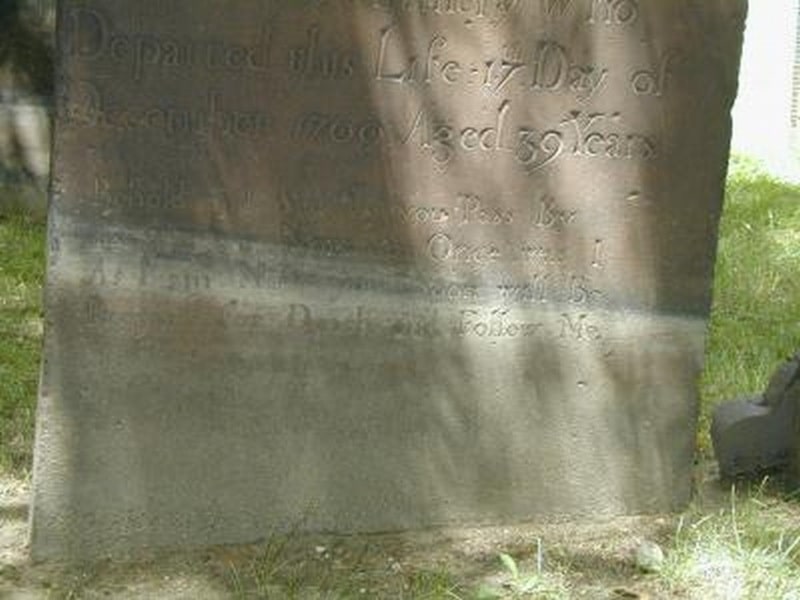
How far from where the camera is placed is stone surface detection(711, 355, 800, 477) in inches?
167

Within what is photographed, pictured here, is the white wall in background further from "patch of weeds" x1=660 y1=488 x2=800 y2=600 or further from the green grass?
"patch of weeds" x1=660 y1=488 x2=800 y2=600

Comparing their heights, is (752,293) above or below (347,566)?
above

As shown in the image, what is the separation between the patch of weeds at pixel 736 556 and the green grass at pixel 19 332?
195cm

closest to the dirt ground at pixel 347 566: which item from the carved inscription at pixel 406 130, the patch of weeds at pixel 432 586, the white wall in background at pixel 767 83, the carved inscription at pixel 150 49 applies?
the patch of weeds at pixel 432 586

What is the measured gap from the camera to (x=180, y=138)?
3.58 metres

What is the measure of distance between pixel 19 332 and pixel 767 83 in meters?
7.20

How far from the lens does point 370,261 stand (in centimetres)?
379

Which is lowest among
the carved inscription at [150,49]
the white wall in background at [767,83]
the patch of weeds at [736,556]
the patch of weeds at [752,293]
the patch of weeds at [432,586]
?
the patch of weeds at [432,586]

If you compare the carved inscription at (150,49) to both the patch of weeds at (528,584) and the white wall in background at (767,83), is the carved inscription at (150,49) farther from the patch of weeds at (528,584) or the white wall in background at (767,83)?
the white wall in background at (767,83)

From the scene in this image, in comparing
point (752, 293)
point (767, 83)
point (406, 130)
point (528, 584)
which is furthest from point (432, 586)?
point (767, 83)

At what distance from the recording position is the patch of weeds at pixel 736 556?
3666 mm

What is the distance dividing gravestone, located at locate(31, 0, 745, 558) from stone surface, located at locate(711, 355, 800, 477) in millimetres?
194

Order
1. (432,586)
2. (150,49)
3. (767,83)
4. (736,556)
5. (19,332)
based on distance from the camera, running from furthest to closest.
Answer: (767,83) → (19,332) → (736,556) → (432,586) → (150,49)

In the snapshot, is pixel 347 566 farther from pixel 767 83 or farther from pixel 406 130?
pixel 767 83
